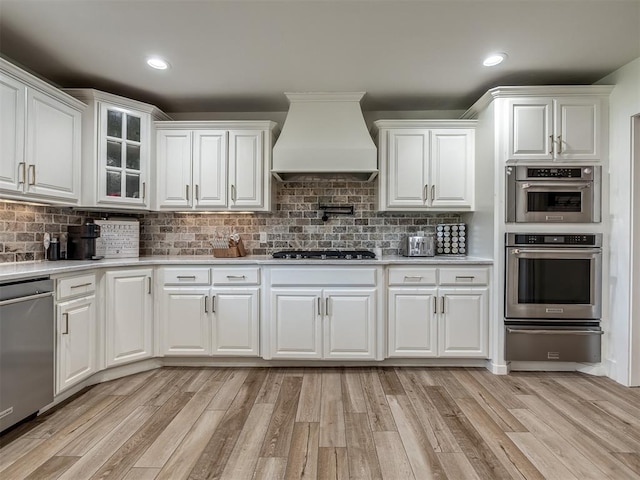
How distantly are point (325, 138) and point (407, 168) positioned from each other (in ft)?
2.68

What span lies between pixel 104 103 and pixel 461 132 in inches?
125

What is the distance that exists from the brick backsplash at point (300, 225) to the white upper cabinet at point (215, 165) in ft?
1.21

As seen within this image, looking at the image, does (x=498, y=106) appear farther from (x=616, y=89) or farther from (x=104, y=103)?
(x=104, y=103)

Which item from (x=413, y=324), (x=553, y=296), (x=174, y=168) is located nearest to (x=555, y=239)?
(x=553, y=296)

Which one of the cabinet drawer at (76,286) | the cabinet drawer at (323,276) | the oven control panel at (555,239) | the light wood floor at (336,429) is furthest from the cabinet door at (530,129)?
the cabinet drawer at (76,286)

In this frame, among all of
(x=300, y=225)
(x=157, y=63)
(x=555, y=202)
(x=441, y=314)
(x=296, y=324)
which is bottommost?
(x=296, y=324)

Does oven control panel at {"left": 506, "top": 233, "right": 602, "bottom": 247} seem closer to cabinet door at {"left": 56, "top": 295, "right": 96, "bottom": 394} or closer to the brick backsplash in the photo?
the brick backsplash

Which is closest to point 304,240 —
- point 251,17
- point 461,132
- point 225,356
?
point 225,356

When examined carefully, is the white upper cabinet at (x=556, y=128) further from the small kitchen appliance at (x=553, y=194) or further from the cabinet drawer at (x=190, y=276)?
the cabinet drawer at (x=190, y=276)

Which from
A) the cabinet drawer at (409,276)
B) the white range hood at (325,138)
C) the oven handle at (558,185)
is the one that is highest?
the white range hood at (325,138)

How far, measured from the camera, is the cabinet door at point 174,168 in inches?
128

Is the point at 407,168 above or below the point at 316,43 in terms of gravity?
below

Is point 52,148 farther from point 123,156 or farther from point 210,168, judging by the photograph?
point 210,168

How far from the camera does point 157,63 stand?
8.50ft
